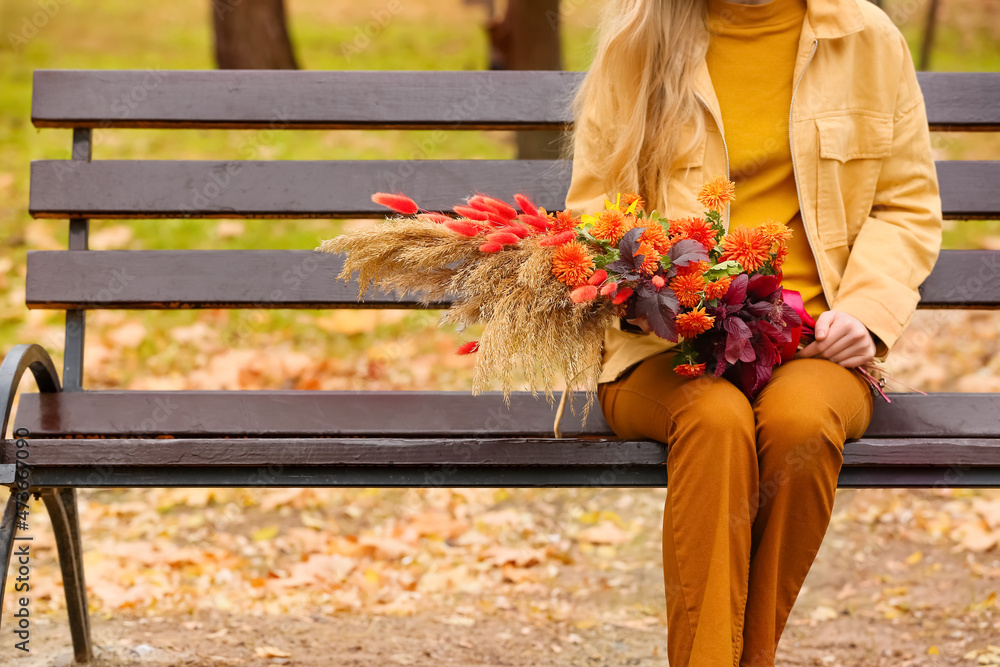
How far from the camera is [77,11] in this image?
38.3 ft

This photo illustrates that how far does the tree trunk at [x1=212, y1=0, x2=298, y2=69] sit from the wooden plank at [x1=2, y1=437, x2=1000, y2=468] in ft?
18.6

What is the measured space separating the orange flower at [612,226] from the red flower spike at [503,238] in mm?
159

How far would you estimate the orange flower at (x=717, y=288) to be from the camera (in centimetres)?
177

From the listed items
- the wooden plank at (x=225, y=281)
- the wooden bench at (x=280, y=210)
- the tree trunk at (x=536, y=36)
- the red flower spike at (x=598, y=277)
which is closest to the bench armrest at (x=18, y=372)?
the wooden bench at (x=280, y=210)

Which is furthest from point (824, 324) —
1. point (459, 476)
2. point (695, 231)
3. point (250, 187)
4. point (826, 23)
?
point (250, 187)

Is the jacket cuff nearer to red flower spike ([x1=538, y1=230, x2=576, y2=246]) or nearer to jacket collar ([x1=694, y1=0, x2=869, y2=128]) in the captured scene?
jacket collar ([x1=694, y1=0, x2=869, y2=128])

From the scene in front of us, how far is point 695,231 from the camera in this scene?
1832 millimetres

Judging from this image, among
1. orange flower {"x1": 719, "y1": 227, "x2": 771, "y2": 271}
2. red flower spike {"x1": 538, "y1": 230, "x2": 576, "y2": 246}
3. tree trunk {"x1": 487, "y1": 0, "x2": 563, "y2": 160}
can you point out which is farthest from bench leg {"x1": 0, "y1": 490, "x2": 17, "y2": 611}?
tree trunk {"x1": 487, "y1": 0, "x2": 563, "y2": 160}

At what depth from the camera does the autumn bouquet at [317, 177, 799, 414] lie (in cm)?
175

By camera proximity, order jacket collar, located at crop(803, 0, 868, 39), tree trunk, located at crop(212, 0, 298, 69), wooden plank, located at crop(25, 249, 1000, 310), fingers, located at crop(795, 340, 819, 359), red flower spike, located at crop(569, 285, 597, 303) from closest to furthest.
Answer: red flower spike, located at crop(569, 285, 597, 303)
fingers, located at crop(795, 340, 819, 359)
jacket collar, located at crop(803, 0, 868, 39)
wooden plank, located at crop(25, 249, 1000, 310)
tree trunk, located at crop(212, 0, 298, 69)

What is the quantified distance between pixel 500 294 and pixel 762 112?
0.89 metres

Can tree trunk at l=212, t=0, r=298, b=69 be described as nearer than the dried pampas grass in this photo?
No

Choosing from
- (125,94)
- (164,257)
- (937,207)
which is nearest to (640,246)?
(937,207)

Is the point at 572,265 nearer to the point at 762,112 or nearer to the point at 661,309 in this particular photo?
the point at 661,309
